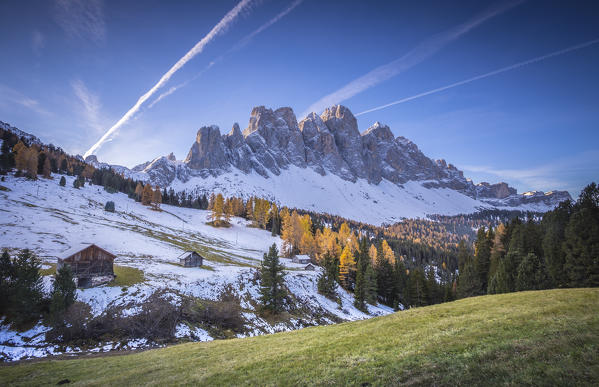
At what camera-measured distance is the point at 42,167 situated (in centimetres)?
11456

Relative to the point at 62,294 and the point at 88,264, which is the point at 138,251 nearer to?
the point at 88,264

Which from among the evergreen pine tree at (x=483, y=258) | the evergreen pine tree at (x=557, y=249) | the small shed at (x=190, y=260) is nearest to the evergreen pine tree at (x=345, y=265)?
the evergreen pine tree at (x=483, y=258)

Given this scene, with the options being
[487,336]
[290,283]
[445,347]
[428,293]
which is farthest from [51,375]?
[428,293]

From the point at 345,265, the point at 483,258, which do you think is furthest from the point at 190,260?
the point at 483,258

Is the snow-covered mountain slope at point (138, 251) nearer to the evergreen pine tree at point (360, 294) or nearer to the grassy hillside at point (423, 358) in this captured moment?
the evergreen pine tree at point (360, 294)

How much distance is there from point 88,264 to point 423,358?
5283 centimetres

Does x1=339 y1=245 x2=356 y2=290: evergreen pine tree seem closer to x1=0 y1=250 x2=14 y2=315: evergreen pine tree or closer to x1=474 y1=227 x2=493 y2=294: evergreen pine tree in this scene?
x1=474 y1=227 x2=493 y2=294: evergreen pine tree

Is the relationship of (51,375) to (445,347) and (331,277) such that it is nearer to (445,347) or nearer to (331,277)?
(445,347)

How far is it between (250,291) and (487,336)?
156ft

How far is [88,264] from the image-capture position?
4341cm

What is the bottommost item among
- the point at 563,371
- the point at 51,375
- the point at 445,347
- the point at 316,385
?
the point at 51,375

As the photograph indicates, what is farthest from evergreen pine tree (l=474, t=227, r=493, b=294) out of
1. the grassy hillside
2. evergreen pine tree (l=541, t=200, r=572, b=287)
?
the grassy hillside

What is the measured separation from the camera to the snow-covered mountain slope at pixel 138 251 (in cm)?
3822

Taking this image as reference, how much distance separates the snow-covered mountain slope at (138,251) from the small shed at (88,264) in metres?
3.34
